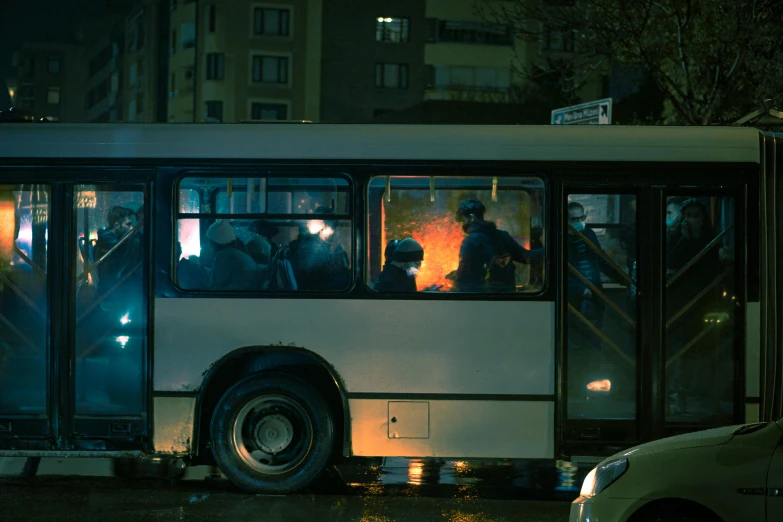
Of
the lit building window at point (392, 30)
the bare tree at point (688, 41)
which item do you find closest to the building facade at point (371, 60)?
the lit building window at point (392, 30)

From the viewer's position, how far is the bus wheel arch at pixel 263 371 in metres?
8.00

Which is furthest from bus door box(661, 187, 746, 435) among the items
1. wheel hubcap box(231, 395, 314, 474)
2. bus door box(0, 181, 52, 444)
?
bus door box(0, 181, 52, 444)

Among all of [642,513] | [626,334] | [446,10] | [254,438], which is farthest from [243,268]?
[446,10]

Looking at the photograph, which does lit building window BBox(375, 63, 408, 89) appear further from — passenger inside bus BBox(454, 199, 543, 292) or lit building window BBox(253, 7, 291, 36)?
passenger inside bus BBox(454, 199, 543, 292)

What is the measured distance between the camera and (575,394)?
792cm

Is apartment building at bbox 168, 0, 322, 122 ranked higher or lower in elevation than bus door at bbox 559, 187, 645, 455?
higher

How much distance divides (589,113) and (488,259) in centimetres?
403

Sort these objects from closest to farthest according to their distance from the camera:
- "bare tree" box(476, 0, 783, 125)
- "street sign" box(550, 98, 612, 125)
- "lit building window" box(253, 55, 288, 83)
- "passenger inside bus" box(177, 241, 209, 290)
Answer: "passenger inside bus" box(177, 241, 209, 290)
"street sign" box(550, 98, 612, 125)
"bare tree" box(476, 0, 783, 125)
"lit building window" box(253, 55, 288, 83)

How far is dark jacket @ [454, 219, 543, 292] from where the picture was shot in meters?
7.99

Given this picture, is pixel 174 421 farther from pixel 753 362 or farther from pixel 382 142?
pixel 753 362

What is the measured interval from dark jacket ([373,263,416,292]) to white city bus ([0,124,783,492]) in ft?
0.08

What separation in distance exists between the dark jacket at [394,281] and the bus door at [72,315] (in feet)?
6.31

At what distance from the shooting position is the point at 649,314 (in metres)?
7.91

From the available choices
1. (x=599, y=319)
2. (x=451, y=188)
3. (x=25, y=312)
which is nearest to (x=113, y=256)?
(x=25, y=312)
